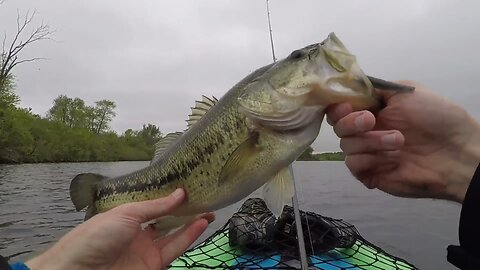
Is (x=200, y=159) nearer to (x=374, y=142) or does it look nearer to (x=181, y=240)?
(x=181, y=240)

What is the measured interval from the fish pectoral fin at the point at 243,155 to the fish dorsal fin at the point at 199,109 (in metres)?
0.57

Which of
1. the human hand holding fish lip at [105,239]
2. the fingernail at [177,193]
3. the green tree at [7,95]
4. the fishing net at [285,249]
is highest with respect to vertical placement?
the green tree at [7,95]

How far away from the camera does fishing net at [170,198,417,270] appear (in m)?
4.02

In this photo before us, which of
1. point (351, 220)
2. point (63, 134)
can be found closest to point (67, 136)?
point (63, 134)

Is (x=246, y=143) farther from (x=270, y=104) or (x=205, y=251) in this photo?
(x=205, y=251)

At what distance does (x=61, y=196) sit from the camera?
17.1 meters

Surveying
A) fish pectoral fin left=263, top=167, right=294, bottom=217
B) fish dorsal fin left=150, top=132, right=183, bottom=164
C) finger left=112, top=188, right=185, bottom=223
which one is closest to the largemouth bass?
fish pectoral fin left=263, top=167, right=294, bottom=217

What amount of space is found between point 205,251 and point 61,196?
14.3 meters

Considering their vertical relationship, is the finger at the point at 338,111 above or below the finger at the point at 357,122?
above

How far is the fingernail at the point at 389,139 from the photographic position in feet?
7.07

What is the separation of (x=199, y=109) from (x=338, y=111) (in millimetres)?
1017

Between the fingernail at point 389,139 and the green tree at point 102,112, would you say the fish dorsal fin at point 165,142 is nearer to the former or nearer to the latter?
the fingernail at point 389,139

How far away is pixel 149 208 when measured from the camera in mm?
2359

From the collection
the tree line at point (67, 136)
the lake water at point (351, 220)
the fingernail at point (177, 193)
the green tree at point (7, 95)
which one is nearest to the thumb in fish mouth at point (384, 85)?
the fingernail at point (177, 193)
